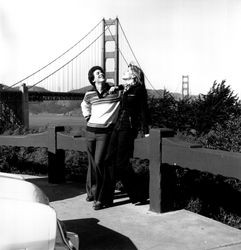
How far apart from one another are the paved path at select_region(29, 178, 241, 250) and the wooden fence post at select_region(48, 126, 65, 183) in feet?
3.34

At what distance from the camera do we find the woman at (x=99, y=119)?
430 cm

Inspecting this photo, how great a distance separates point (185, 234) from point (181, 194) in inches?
51.7

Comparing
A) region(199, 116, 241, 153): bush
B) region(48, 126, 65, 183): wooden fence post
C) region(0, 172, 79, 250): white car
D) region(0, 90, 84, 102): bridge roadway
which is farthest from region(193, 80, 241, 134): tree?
region(0, 90, 84, 102): bridge roadway

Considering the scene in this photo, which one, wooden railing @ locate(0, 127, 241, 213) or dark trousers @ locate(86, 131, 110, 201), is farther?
dark trousers @ locate(86, 131, 110, 201)

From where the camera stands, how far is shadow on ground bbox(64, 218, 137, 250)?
131 inches

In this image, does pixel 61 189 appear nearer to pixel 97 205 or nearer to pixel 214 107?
pixel 97 205

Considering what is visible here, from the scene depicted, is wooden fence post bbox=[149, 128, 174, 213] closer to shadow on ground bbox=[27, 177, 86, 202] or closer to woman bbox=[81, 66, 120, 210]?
woman bbox=[81, 66, 120, 210]

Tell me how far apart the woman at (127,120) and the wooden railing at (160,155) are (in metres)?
0.12

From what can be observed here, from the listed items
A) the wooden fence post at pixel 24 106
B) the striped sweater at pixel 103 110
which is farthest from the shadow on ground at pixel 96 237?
the wooden fence post at pixel 24 106

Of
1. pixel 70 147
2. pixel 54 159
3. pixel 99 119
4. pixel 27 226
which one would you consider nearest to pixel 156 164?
pixel 99 119

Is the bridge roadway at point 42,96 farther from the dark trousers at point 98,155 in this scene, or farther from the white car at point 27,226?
the white car at point 27,226

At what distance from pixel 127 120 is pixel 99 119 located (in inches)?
10.1

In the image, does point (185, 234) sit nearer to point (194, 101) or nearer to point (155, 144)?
point (155, 144)

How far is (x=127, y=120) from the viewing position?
171 inches
